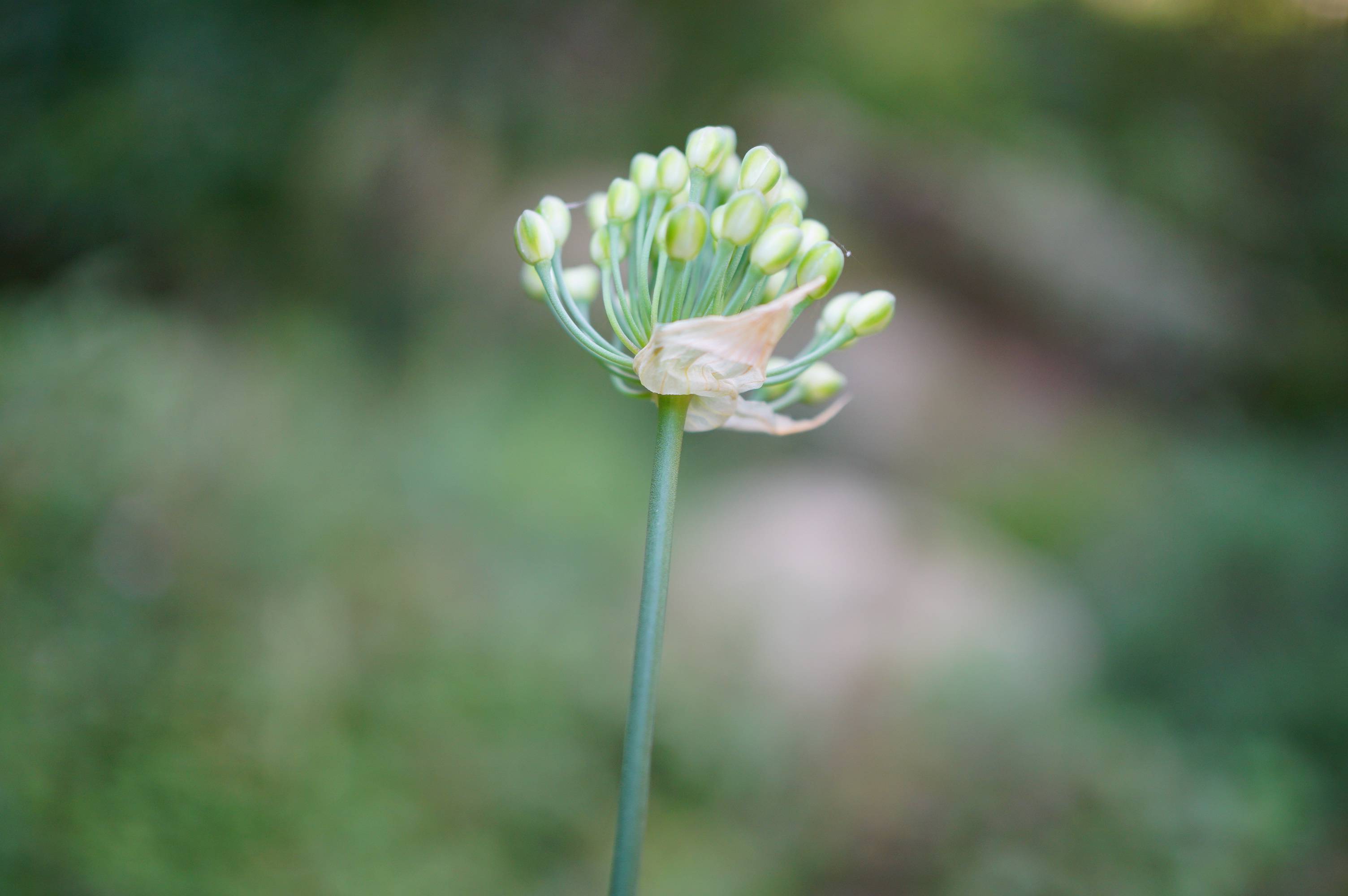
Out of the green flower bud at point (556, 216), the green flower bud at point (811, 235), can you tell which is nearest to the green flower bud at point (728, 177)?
the green flower bud at point (811, 235)

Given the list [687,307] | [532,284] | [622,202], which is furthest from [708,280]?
[532,284]

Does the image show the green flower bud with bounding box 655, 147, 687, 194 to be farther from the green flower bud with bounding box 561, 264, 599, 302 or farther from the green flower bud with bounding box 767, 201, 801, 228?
the green flower bud with bounding box 561, 264, 599, 302

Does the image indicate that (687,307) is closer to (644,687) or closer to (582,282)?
(582,282)

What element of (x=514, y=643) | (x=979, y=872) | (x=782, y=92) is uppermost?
(x=782, y=92)

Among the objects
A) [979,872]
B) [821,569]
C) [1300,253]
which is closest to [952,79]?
[1300,253]

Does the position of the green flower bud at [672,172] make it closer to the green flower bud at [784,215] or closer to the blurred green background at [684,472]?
the green flower bud at [784,215]

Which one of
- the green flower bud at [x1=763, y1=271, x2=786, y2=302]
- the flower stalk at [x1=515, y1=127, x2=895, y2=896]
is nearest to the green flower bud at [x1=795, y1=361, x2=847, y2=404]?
the flower stalk at [x1=515, y1=127, x2=895, y2=896]

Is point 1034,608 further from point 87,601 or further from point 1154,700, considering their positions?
point 87,601
